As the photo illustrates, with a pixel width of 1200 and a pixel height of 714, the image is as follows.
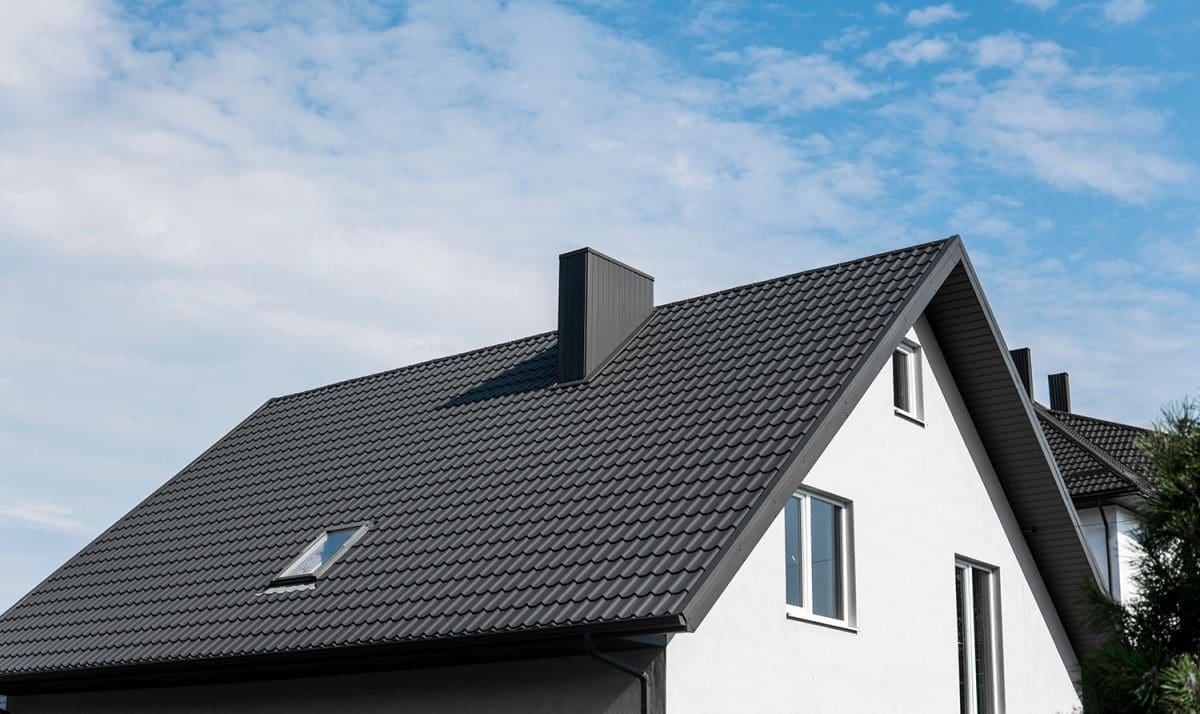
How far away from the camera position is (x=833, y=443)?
13.1m

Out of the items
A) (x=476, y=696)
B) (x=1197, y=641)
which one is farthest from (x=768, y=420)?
(x=1197, y=641)

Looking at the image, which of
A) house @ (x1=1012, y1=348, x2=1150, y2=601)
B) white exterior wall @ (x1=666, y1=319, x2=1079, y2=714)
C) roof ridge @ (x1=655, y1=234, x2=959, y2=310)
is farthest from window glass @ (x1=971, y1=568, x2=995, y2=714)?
house @ (x1=1012, y1=348, x2=1150, y2=601)

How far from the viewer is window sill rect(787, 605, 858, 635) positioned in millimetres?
11969

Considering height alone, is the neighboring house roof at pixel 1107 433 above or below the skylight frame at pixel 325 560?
above

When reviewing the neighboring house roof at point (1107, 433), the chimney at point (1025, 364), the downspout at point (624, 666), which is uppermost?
the chimney at point (1025, 364)

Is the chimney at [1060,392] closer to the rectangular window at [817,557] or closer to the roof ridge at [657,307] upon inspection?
the roof ridge at [657,307]

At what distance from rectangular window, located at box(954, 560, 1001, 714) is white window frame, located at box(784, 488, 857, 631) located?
2.37 meters

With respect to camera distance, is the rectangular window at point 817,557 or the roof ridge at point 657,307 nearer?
the rectangular window at point 817,557

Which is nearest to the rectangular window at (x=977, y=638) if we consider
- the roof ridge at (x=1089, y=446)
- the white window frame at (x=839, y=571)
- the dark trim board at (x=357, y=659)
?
the white window frame at (x=839, y=571)

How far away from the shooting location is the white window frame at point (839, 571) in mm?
12289

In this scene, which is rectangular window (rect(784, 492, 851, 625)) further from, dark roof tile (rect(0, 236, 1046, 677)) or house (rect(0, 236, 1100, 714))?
dark roof tile (rect(0, 236, 1046, 677))

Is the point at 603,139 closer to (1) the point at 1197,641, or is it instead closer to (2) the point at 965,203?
(2) the point at 965,203

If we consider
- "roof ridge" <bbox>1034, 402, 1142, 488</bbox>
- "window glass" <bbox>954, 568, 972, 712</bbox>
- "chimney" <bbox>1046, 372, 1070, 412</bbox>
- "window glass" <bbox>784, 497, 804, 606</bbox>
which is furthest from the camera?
"chimney" <bbox>1046, 372, 1070, 412</bbox>

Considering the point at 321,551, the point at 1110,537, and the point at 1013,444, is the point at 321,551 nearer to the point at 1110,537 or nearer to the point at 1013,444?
the point at 1013,444
